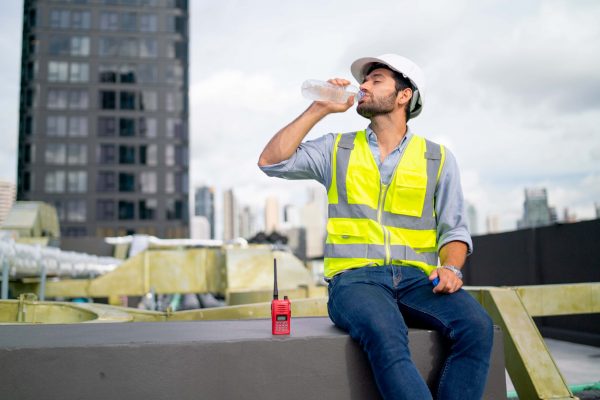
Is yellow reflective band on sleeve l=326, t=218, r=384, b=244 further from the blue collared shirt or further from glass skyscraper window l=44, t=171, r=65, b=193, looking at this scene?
glass skyscraper window l=44, t=171, r=65, b=193

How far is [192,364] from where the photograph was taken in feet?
8.09

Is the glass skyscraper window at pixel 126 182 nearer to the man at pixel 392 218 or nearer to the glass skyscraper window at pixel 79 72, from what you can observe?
the glass skyscraper window at pixel 79 72

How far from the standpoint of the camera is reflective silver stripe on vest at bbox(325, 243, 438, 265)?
3016 mm

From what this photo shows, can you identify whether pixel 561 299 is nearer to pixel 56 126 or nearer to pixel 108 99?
pixel 56 126

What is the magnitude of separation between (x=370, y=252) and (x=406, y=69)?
1112 millimetres

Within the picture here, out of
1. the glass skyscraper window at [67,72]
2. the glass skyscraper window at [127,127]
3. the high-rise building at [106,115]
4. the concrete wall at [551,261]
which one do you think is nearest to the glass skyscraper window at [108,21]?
the high-rise building at [106,115]

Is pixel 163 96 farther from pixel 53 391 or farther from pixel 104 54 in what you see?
pixel 53 391

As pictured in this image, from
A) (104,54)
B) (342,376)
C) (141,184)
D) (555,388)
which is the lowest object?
(555,388)

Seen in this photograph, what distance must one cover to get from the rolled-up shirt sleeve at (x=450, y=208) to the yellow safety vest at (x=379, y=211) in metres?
0.04

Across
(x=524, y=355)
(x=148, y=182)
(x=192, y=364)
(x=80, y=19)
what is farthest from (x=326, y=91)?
(x=80, y=19)

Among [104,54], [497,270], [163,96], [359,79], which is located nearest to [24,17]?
[104,54]

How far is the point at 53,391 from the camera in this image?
2.37 m

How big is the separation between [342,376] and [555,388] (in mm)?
1777

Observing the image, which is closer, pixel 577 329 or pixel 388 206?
pixel 388 206
